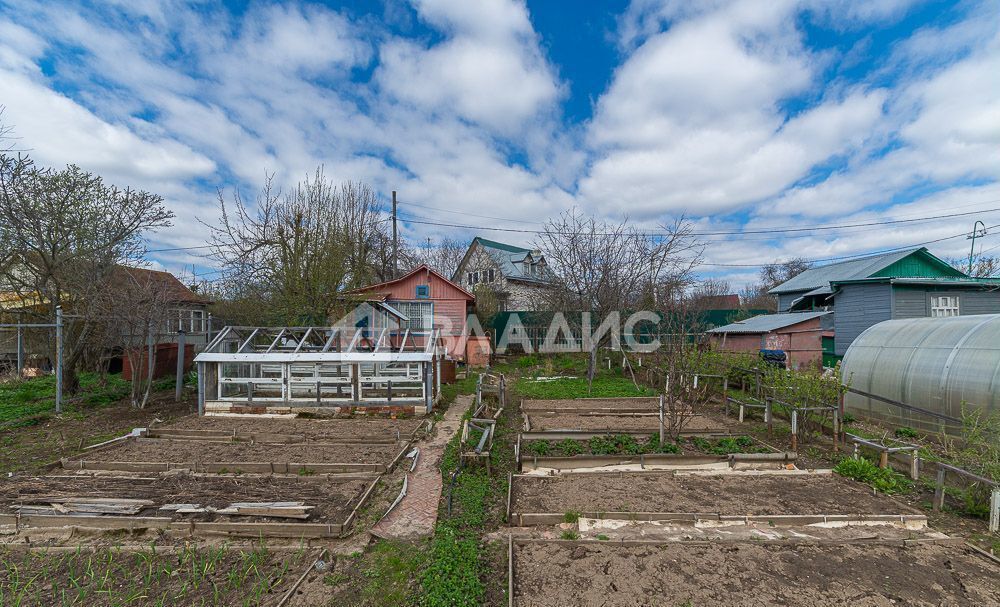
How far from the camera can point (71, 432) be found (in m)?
8.57

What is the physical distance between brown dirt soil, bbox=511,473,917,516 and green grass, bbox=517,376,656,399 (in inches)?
236

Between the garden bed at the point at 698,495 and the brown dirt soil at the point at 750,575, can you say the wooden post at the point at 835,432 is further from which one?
the brown dirt soil at the point at 750,575

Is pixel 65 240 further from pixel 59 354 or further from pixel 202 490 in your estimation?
pixel 202 490

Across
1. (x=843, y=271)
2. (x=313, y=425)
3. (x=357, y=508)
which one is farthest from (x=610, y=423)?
(x=843, y=271)

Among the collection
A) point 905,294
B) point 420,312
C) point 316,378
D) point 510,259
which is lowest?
point 316,378

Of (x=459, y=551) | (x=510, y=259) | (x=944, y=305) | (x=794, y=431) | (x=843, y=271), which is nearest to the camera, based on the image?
(x=459, y=551)

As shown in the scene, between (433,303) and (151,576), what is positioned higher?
(433,303)

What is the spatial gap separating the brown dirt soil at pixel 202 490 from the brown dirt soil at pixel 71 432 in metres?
1.33

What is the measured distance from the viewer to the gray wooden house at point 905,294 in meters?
14.6

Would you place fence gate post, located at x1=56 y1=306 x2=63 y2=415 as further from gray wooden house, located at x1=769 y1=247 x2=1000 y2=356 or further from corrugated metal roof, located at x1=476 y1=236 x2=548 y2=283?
gray wooden house, located at x1=769 y1=247 x2=1000 y2=356

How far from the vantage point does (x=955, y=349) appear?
8.05m

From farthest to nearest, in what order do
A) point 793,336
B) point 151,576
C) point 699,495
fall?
point 793,336
point 699,495
point 151,576

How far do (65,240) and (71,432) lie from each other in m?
5.89

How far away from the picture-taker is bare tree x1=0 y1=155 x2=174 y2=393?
10281mm
